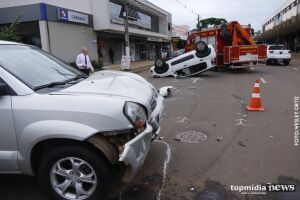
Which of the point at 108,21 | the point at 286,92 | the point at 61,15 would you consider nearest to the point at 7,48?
the point at 286,92

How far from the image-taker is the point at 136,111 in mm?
3383

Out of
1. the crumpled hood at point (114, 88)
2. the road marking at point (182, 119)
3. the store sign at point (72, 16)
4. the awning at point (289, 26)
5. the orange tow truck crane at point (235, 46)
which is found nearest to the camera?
the crumpled hood at point (114, 88)

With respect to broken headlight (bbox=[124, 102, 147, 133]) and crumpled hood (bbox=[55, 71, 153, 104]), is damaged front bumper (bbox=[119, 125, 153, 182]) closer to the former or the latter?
broken headlight (bbox=[124, 102, 147, 133])

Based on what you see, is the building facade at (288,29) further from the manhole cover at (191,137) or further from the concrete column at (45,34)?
the manhole cover at (191,137)

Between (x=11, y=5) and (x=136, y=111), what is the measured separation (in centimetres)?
2072

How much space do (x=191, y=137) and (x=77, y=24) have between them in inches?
788

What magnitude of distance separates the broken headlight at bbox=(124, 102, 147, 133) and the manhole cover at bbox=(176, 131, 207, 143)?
7.19 ft

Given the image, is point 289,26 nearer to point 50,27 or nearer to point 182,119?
point 50,27

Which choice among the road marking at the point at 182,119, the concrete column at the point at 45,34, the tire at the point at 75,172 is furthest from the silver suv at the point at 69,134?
the concrete column at the point at 45,34

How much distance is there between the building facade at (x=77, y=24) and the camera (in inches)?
786

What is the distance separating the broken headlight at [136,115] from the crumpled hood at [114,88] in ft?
0.40

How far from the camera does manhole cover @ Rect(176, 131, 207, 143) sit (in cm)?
552

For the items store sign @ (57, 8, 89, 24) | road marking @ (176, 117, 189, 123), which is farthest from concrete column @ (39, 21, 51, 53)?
road marking @ (176, 117, 189, 123)

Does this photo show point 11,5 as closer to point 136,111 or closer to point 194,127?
point 194,127
